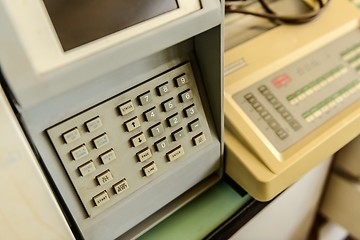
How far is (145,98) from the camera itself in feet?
1.60

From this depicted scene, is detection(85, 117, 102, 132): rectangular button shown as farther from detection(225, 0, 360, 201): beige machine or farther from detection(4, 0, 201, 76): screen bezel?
detection(225, 0, 360, 201): beige machine

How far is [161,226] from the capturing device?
634mm

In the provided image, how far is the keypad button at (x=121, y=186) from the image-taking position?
51 cm

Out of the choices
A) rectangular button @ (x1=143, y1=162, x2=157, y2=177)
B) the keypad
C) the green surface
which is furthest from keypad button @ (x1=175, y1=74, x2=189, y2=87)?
the green surface

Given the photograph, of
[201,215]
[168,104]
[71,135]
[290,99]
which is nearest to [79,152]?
[71,135]

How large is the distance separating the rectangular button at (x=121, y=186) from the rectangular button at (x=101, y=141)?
0.06m

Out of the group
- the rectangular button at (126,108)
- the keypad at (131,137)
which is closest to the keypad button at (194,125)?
the keypad at (131,137)

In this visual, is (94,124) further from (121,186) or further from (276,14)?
(276,14)

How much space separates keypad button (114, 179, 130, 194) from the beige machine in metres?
0.18

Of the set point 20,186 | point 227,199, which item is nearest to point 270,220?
point 227,199

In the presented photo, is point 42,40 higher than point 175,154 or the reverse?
higher

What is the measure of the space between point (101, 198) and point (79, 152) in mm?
76

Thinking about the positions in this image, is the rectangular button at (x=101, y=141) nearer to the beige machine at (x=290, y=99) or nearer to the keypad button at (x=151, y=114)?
the keypad button at (x=151, y=114)

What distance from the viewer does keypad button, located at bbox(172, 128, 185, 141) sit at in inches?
21.1
